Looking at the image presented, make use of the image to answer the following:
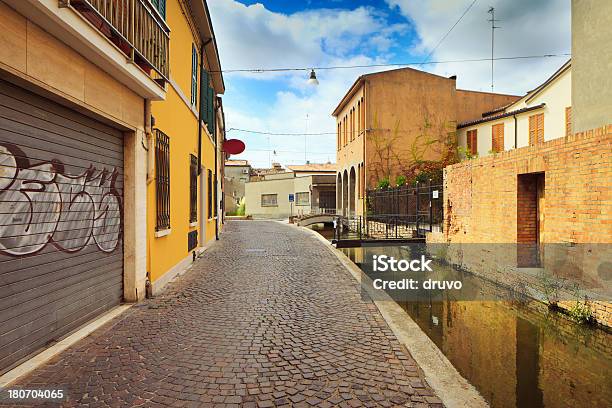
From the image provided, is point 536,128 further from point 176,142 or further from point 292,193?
point 292,193

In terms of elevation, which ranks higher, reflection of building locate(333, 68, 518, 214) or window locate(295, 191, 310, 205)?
reflection of building locate(333, 68, 518, 214)

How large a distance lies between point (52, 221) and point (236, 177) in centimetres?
4606

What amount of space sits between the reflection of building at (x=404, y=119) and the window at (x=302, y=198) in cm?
1378

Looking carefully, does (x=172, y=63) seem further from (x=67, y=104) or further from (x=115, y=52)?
(x=67, y=104)

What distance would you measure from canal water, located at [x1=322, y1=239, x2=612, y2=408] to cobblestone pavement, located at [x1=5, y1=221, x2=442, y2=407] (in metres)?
0.87

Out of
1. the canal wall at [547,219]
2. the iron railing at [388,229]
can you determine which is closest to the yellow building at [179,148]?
the iron railing at [388,229]

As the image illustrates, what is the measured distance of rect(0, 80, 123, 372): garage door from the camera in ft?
11.2

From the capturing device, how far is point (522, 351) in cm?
464

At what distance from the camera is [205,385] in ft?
10.4

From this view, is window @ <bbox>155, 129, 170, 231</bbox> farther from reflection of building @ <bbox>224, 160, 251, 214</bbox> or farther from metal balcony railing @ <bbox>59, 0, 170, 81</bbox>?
reflection of building @ <bbox>224, 160, 251, 214</bbox>

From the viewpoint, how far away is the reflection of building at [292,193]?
37938mm

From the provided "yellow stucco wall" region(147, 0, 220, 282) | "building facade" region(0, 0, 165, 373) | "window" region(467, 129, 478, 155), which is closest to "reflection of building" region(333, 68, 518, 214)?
"window" region(467, 129, 478, 155)

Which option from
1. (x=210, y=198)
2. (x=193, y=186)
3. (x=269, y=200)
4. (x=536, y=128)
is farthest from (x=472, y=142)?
(x=269, y=200)

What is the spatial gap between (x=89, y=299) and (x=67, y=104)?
2339mm
